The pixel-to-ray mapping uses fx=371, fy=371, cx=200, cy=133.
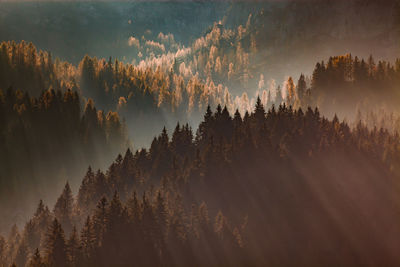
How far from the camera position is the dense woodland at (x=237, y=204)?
Result: 68.6 metres

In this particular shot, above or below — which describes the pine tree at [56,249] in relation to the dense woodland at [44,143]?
below

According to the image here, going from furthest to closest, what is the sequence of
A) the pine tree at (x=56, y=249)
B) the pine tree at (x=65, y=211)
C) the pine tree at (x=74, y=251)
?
the pine tree at (x=65, y=211), the pine tree at (x=74, y=251), the pine tree at (x=56, y=249)

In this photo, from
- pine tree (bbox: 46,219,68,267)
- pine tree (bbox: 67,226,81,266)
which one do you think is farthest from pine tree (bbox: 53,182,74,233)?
pine tree (bbox: 46,219,68,267)

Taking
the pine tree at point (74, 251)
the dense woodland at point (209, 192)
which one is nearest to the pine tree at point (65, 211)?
the dense woodland at point (209, 192)

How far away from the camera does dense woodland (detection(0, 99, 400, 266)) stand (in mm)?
68562

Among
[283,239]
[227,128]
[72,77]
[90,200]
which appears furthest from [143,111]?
[283,239]

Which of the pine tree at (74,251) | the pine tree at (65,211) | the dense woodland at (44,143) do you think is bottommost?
the pine tree at (74,251)

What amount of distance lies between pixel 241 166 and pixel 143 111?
340ft

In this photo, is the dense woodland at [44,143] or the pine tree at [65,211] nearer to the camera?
the pine tree at [65,211]

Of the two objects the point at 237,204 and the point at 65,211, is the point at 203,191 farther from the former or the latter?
the point at 65,211

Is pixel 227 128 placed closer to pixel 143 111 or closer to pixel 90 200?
pixel 90 200

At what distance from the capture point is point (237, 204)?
83.2m

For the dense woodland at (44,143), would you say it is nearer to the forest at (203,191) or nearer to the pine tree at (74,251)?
the forest at (203,191)

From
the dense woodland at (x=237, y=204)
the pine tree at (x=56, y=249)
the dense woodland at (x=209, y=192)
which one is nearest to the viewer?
the pine tree at (x=56, y=249)
